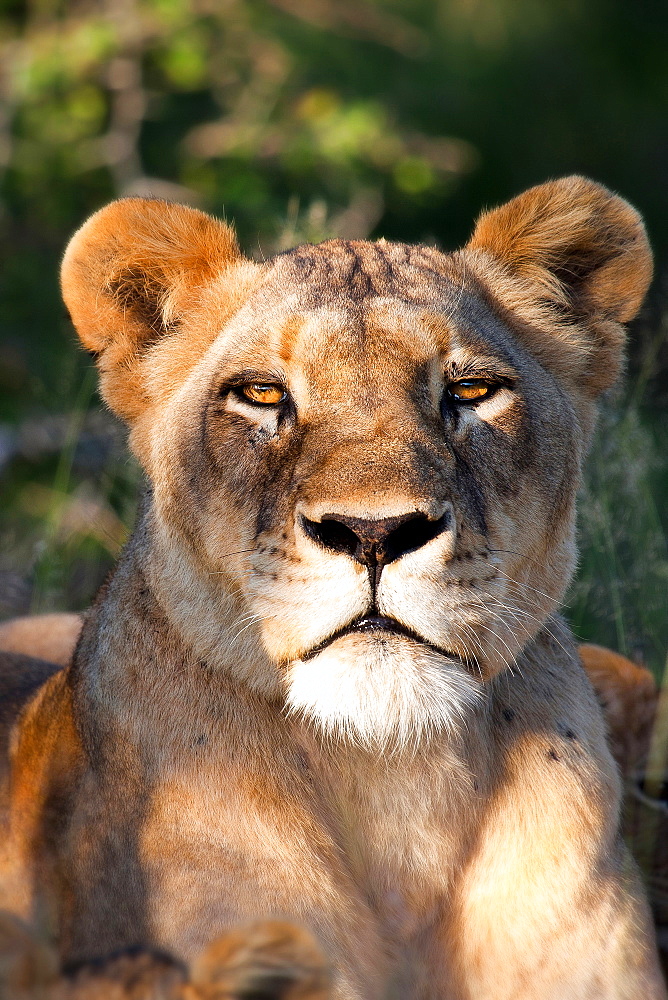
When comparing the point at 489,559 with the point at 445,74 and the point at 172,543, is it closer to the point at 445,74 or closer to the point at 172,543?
the point at 172,543

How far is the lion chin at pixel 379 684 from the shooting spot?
2422 millimetres

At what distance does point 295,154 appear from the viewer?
9812 mm

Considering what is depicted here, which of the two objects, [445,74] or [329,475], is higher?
[445,74]

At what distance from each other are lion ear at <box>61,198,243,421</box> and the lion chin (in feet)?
3.31

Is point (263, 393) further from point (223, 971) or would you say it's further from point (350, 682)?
point (223, 971)

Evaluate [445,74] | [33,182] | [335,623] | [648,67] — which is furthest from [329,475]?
[648,67]

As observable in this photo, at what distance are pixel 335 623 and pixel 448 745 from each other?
1.73 ft

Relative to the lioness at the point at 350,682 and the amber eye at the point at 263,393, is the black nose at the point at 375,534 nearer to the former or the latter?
the lioness at the point at 350,682

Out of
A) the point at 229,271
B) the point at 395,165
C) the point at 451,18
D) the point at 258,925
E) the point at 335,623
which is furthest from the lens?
the point at 451,18

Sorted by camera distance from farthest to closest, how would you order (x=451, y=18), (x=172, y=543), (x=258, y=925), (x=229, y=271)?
(x=451, y=18), (x=229, y=271), (x=172, y=543), (x=258, y=925)

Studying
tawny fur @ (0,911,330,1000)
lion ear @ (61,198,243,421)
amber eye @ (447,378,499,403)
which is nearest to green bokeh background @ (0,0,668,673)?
lion ear @ (61,198,243,421)

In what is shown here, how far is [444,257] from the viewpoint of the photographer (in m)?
3.21

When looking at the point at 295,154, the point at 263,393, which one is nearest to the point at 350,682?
the point at 263,393

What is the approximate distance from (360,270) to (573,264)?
66cm
